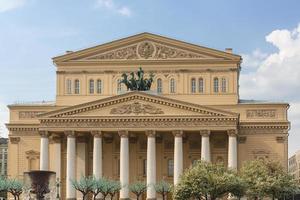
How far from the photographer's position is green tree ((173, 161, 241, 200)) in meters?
71.4

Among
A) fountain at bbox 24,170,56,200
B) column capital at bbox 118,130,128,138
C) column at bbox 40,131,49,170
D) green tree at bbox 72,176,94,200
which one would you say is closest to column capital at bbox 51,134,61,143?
column at bbox 40,131,49,170

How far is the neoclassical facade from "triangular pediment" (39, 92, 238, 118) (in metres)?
0.12

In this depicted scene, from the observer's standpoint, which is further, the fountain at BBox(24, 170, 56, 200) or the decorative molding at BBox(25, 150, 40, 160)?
the decorative molding at BBox(25, 150, 40, 160)

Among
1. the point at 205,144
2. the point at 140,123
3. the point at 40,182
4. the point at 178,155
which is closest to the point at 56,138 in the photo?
the point at 140,123

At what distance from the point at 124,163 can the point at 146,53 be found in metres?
16.3

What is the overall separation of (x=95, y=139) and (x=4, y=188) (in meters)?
14.5

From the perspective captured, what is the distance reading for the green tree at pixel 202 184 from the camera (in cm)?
7138

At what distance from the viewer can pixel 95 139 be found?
298ft

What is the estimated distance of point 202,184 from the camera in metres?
71.3

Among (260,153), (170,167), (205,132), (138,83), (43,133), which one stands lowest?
(170,167)

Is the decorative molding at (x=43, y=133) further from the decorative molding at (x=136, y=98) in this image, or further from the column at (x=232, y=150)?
the column at (x=232, y=150)

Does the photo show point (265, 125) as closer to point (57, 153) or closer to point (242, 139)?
point (242, 139)

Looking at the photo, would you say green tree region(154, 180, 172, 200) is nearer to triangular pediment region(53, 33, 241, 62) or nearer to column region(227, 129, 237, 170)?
column region(227, 129, 237, 170)

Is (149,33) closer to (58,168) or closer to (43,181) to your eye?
(58,168)
